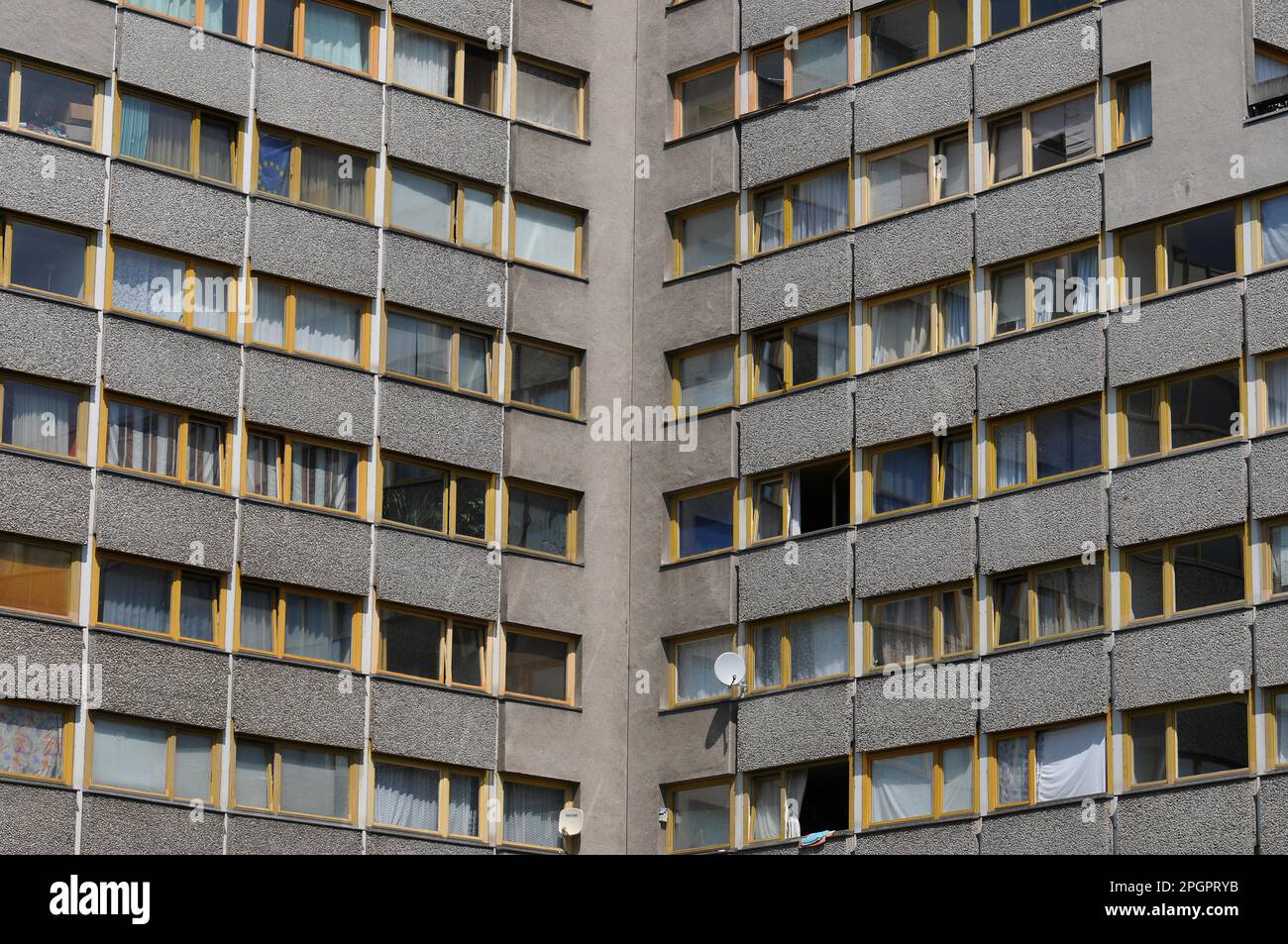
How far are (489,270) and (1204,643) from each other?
58.9 feet

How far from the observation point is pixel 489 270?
58.5m

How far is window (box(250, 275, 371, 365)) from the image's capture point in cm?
5509

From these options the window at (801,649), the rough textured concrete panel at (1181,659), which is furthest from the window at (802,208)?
the rough textured concrete panel at (1181,659)

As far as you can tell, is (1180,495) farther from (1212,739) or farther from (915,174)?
(915,174)

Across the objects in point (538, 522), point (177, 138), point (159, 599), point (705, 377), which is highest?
point (177, 138)

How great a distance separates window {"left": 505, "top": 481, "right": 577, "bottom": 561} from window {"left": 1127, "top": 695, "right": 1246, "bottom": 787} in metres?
13.9

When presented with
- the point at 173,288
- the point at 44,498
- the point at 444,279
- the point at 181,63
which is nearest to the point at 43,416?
the point at 44,498

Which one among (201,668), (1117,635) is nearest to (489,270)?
(201,668)

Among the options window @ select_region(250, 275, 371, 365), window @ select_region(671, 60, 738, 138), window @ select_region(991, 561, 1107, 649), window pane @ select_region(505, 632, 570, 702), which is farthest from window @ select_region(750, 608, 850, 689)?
window @ select_region(671, 60, 738, 138)

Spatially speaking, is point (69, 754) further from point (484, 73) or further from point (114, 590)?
point (484, 73)

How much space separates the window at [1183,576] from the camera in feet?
160

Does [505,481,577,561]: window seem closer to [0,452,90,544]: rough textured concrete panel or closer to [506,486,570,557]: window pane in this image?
[506,486,570,557]: window pane

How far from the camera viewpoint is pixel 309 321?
55750 mm

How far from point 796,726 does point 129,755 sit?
12942 millimetres
